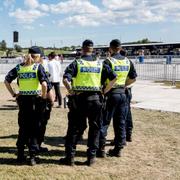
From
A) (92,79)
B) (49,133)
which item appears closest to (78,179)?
(92,79)

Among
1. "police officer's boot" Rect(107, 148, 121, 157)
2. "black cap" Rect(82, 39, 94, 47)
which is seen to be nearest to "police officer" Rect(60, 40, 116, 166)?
"black cap" Rect(82, 39, 94, 47)

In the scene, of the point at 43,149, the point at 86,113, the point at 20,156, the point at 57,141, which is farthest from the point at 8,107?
the point at 86,113

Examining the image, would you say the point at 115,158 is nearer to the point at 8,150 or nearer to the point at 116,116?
the point at 116,116

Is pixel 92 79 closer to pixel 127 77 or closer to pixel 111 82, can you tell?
pixel 111 82

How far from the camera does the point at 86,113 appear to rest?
6.34 m

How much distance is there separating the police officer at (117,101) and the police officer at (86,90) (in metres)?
0.42

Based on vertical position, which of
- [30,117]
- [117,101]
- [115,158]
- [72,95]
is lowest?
[115,158]

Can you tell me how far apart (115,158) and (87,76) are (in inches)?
66.2

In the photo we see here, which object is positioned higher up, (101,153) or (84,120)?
(84,120)

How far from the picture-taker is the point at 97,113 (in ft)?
21.0

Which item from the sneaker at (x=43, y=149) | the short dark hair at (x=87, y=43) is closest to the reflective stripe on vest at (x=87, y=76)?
the short dark hair at (x=87, y=43)

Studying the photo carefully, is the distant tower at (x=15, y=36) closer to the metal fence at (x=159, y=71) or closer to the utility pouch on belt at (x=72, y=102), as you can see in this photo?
the metal fence at (x=159, y=71)

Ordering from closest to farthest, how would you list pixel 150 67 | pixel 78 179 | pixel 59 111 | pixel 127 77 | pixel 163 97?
pixel 78 179 < pixel 127 77 < pixel 59 111 < pixel 163 97 < pixel 150 67

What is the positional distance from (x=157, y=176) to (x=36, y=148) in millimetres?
Result: 2006
